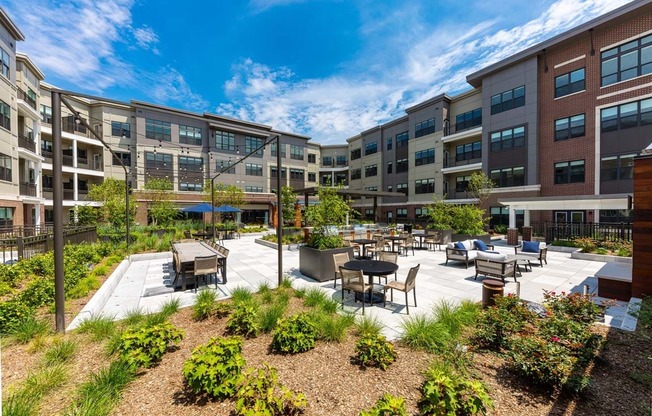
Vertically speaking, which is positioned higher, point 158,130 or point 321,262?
point 158,130

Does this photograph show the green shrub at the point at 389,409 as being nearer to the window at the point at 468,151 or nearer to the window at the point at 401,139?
the window at the point at 468,151

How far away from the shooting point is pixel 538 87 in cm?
2402

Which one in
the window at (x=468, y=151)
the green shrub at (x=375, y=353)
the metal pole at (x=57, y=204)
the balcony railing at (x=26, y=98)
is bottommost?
the green shrub at (x=375, y=353)

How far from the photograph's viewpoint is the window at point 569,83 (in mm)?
21803

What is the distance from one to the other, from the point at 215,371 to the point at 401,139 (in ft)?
134

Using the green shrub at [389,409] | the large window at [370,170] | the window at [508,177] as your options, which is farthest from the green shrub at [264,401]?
the large window at [370,170]

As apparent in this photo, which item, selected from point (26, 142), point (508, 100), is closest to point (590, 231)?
point (508, 100)

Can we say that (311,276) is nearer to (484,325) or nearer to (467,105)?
(484,325)

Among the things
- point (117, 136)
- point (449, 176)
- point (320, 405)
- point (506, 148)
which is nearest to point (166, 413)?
point (320, 405)

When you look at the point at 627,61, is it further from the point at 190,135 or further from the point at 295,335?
the point at 190,135

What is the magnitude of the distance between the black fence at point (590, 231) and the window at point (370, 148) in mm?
30305

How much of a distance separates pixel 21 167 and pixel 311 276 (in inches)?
1171

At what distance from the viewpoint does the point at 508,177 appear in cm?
2598

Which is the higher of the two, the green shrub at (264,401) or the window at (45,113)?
the window at (45,113)
